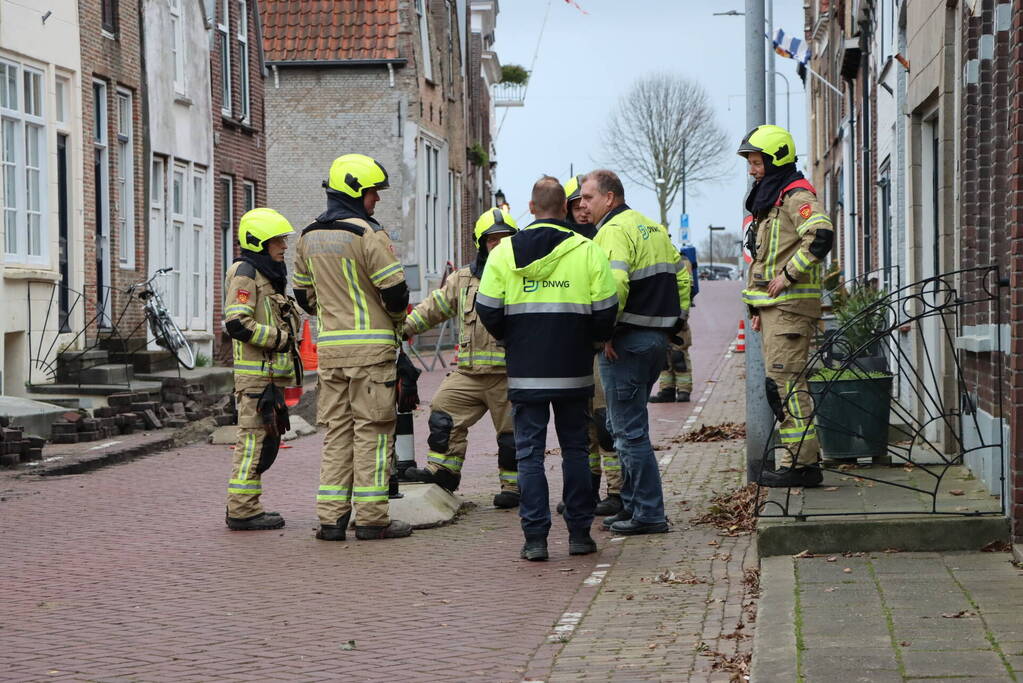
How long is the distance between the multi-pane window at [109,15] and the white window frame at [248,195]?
20.6 ft

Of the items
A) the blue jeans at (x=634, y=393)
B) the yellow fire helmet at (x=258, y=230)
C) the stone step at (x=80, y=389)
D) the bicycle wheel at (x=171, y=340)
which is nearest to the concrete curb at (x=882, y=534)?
the blue jeans at (x=634, y=393)

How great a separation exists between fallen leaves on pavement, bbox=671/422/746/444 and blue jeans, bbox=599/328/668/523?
5.43m

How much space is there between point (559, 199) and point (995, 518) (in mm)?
2783

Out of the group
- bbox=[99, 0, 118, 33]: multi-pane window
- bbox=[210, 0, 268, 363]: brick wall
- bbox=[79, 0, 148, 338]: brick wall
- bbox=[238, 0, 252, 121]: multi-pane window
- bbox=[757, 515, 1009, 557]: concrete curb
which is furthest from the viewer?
bbox=[238, 0, 252, 121]: multi-pane window

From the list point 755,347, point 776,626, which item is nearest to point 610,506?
point 755,347

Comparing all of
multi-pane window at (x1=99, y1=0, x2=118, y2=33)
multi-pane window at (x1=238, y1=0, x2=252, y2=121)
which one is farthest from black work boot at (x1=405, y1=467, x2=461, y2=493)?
multi-pane window at (x1=238, y1=0, x2=252, y2=121)

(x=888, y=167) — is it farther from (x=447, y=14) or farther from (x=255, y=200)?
(x=447, y=14)

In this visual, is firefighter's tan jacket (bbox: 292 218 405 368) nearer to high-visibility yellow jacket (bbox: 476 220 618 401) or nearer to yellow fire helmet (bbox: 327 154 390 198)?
yellow fire helmet (bbox: 327 154 390 198)

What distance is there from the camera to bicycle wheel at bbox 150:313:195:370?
Answer: 20.3m

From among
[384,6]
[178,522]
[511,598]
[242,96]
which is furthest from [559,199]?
[384,6]

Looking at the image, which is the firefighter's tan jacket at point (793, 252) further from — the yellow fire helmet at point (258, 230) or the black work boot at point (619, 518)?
the yellow fire helmet at point (258, 230)

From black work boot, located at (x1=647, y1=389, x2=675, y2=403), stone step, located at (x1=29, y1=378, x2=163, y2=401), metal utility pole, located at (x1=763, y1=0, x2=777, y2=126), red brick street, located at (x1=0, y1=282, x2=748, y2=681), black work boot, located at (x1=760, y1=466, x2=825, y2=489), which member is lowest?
red brick street, located at (x1=0, y1=282, x2=748, y2=681)

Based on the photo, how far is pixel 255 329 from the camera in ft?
30.2

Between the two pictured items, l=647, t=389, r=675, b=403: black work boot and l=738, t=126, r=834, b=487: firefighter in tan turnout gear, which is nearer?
l=738, t=126, r=834, b=487: firefighter in tan turnout gear
